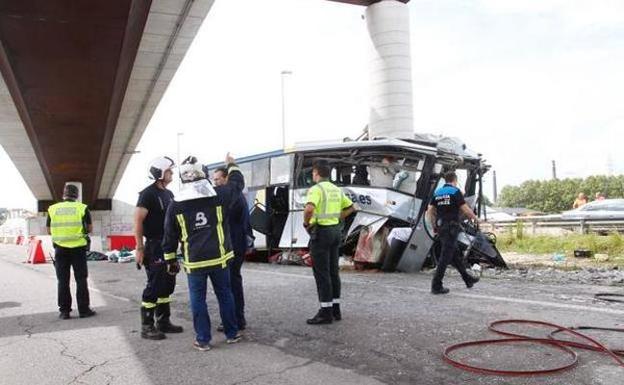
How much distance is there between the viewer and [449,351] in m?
4.67

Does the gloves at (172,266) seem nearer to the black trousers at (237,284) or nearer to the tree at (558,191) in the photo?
the black trousers at (237,284)

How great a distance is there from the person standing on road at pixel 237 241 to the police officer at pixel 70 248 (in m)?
2.30

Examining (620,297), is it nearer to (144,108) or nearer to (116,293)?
(116,293)

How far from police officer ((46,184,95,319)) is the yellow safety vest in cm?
324

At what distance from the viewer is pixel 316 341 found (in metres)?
5.24

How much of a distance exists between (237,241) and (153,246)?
0.85 m

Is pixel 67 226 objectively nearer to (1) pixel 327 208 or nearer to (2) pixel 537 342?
(1) pixel 327 208

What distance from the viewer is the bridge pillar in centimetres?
1861

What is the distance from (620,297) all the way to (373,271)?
4.73m

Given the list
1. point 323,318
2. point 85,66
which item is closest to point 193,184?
point 323,318

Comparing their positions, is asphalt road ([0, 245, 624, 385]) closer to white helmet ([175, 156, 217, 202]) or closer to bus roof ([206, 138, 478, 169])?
white helmet ([175, 156, 217, 202])

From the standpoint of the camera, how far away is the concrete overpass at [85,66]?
11.9m

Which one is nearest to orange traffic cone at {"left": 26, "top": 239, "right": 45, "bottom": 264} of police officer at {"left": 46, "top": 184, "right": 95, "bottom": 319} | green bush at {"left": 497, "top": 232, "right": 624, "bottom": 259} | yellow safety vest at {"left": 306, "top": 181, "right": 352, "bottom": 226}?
police officer at {"left": 46, "top": 184, "right": 95, "bottom": 319}

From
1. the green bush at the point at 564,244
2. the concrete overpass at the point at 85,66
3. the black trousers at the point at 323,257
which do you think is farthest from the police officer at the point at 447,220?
the concrete overpass at the point at 85,66
